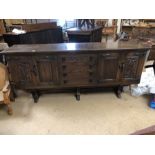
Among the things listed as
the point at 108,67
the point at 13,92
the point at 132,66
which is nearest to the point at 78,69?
the point at 108,67

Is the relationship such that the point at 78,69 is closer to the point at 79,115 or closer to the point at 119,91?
the point at 79,115

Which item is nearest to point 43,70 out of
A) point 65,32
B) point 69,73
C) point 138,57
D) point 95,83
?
point 69,73

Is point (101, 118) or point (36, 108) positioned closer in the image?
point (101, 118)

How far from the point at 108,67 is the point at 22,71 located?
1.22m

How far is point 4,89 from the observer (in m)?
2.05

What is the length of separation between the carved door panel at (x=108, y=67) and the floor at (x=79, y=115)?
0.38m

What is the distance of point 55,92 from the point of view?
258cm

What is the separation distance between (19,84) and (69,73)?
0.76 metres

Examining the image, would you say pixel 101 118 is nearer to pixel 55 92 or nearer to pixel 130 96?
pixel 130 96

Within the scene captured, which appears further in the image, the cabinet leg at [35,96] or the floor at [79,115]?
the cabinet leg at [35,96]

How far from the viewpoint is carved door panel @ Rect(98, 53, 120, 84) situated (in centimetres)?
204


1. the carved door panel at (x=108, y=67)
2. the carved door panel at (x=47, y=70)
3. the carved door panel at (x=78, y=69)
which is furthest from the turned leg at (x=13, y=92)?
the carved door panel at (x=108, y=67)

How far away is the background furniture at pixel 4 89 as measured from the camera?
6.65 ft

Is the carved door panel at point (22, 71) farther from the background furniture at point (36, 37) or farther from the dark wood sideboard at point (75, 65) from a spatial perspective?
the background furniture at point (36, 37)
